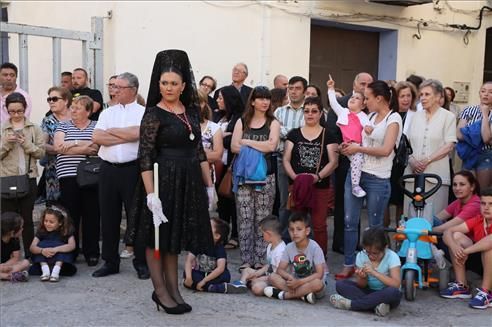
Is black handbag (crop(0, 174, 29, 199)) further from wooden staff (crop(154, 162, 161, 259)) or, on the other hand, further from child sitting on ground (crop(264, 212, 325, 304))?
child sitting on ground (crop(264, 212, 325, 304))

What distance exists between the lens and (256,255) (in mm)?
Answer: 6602

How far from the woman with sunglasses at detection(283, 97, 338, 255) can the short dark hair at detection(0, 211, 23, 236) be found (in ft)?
8.50

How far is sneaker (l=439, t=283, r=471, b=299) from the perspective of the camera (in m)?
5.87

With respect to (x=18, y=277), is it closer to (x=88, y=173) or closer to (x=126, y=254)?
(x=88, y=173)

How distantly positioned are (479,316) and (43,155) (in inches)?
170

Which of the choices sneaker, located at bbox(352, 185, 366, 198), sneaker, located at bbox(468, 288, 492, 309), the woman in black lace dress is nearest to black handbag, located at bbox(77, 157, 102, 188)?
the woman in black lace dress

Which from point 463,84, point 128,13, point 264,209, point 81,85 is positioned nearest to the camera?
point 264,209

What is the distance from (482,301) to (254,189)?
7.53ft

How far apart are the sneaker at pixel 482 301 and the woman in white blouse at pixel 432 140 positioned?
0.97m

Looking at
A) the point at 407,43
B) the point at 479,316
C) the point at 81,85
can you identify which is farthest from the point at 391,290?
the point at 407,43

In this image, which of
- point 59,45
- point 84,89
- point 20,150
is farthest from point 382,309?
point 59,45

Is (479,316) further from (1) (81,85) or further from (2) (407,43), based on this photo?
(2) (407,43)

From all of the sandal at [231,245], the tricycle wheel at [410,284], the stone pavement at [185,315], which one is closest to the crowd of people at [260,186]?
the stone pavement at [185,315]

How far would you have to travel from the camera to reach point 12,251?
247 inches
